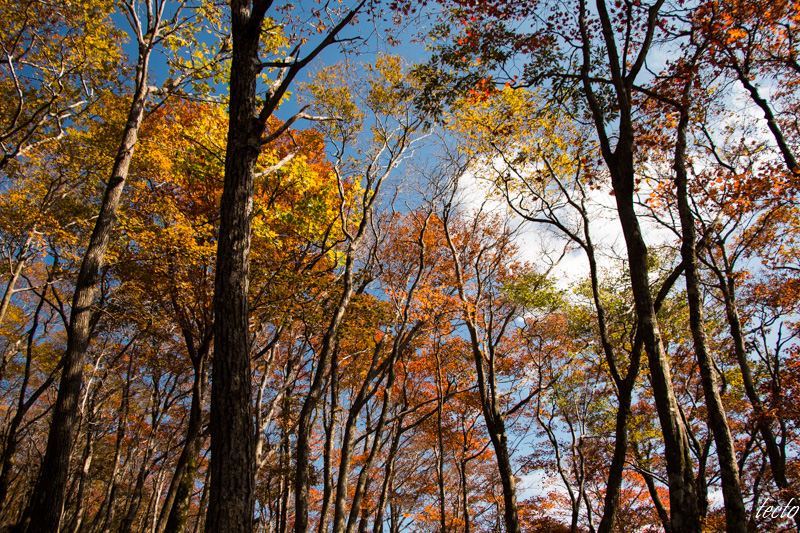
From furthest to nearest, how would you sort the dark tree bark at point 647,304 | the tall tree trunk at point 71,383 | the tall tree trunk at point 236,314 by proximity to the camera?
the tall tree trunk at point 71,383
the dark tree bark at point 647,304
the tall tree trunk at point 236,314

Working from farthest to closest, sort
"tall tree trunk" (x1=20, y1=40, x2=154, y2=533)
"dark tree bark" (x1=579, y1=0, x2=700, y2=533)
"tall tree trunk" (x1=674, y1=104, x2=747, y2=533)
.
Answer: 1. "tall tree trunk" (x1=674, y1=104, x2=747, y2=533)
2. "tall tree trunk" (x1=20, y1=40, x2=154, y2=533)
3. "dark tree bark" (x1=579, y1=0, x2=700, y2=533)

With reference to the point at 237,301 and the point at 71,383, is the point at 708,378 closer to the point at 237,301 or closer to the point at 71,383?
the point at 237,301

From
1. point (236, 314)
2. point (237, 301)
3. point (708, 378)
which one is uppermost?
point (237, 301)

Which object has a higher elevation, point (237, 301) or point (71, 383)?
point (237, 301)

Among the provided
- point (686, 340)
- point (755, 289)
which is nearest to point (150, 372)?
point (686, 340)

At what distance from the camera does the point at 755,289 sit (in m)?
11.4

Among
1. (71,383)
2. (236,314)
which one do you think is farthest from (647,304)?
(71,383)

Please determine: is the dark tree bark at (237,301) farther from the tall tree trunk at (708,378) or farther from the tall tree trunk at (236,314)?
the tall tree trunk at (708,378)

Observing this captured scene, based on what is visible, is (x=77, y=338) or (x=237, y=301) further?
(x=77, y=338)

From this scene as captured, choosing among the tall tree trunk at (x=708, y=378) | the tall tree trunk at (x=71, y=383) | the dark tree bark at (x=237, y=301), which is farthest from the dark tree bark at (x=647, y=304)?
the tall tree trunk at (x=71, y=383)

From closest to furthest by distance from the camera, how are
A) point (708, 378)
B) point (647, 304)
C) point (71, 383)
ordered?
point (647, 304)
point (71, 383)
point (708, 378)

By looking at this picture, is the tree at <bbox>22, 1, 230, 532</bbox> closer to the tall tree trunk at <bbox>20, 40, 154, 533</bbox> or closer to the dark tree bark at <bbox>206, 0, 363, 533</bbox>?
the tall tree trunk at <bbox>20, 40, 154, 533</bbox>

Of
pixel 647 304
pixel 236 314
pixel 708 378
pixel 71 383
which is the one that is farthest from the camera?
pixel 708 378

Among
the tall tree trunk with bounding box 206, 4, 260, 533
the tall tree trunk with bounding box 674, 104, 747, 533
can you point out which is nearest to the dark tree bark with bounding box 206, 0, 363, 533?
the tall tree trunk with bounding box 206, 4, 260, 533
